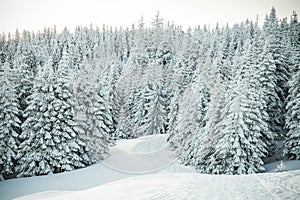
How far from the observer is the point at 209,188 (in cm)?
1131

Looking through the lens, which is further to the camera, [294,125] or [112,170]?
[112,170]

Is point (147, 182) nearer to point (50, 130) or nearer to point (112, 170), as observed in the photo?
point (112, 170)

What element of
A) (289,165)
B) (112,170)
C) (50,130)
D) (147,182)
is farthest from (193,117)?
(147,182)

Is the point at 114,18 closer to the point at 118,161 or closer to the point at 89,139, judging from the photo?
the point at 89,139

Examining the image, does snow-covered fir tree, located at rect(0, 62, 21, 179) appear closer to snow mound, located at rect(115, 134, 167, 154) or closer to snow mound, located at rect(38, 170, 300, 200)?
snow mound, located at rect(38, 170, 300, 200)

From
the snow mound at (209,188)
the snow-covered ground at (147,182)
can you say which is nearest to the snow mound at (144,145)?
the snow-covered ground at (147,182)

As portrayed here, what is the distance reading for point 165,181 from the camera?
13.4m

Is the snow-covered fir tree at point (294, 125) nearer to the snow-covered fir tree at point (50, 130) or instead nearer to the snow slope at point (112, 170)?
the snow slope at point (112, 170)

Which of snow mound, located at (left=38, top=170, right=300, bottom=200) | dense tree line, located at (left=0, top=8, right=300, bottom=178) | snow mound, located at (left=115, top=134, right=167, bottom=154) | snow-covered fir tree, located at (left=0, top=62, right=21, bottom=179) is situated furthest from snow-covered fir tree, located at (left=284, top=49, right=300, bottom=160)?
snow-covered fir tree, located at (left=0, top=62, right=21, bottom=179)

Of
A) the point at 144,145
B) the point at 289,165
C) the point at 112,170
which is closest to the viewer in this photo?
the point at 289,165

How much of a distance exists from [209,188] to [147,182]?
352 centimetres

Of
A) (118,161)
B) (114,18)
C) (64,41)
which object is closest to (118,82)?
(118,161)

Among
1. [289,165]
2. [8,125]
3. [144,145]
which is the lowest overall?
[144,145]

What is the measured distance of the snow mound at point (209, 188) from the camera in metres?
10.0
